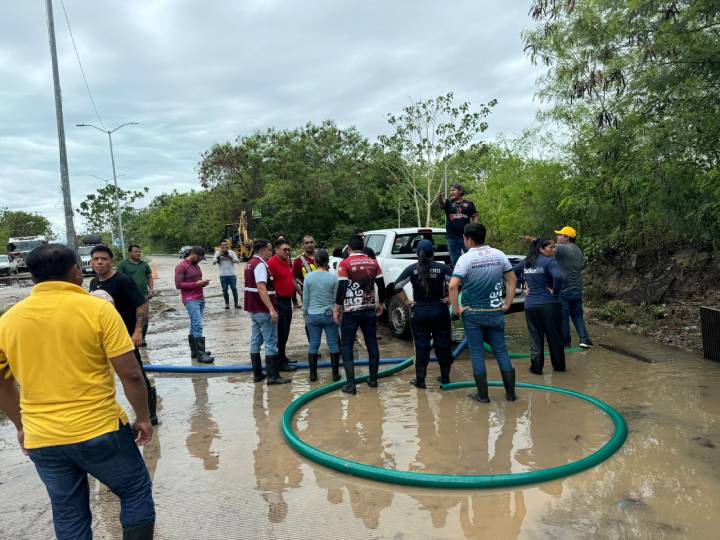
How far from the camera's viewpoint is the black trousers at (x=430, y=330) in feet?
17.9

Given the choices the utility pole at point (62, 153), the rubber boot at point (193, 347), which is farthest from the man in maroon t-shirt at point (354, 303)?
the utility pole at point (62, 153)

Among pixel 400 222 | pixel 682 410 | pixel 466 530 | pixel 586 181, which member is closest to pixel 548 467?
pixel 466 530

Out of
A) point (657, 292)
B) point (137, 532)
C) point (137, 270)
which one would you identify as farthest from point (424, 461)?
point (657, 292)

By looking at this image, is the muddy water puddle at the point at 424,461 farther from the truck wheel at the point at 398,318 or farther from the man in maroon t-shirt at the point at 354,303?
the truck wheel at the point at 398,318

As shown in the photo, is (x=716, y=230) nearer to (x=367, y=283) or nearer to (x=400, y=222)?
(x=367, y=283)

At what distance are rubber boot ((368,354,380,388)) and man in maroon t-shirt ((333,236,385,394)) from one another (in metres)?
0.03

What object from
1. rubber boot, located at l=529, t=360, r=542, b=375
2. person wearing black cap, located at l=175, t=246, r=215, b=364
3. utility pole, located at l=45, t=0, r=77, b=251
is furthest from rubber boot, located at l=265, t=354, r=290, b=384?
utility pole, located at l=45, t=0, r=77, b=251

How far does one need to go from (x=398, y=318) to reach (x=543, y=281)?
278 cm

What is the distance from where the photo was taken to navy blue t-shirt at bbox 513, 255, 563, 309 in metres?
5.88

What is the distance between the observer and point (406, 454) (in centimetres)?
401

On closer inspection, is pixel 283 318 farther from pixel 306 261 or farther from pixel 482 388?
pixel 482 388

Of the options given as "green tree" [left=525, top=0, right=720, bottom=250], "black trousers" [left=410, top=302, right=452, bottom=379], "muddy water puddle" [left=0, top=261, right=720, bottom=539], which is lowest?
"muddy water puddle" [left=0, top=261, right=720, bottom=539]

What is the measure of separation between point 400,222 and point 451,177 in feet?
18.6

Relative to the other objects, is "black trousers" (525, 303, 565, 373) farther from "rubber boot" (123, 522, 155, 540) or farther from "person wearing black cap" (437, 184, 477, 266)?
"rubber boot" (123, 522, 155, 540)
